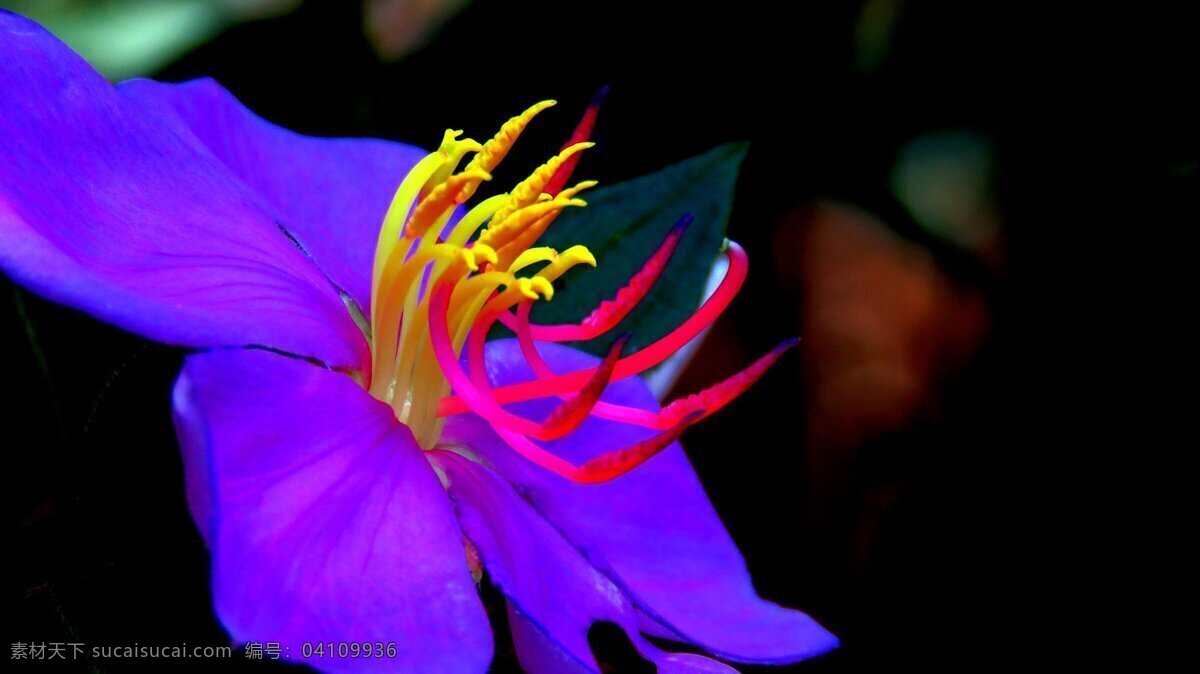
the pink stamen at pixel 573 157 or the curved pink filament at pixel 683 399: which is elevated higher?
the pink stamen at pixel 573 157

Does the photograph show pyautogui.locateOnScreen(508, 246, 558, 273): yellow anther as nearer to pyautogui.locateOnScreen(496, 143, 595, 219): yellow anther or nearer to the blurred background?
pyautogui.locateOnScreen(496, 143, 595, 219): yellow anther

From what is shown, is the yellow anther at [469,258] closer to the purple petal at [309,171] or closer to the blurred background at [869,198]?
the purple petal at [309,171]

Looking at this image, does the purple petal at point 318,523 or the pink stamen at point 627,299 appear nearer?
the purple petal at point 318,523

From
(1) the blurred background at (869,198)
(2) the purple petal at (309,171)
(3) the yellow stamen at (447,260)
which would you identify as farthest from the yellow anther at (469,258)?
(1) the blurred background at (869,198)

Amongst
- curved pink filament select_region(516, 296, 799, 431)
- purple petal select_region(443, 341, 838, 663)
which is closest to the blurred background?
purple petal select_region(443, 341, 838, 663)

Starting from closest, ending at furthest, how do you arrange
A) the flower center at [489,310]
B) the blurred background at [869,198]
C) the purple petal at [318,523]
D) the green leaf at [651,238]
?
the purple petal at [318,523] → the flower center at [489,310] → the green leaf at [651,238] → the blurred background at [869,198]

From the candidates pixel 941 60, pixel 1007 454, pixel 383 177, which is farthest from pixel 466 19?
pixel 1007 454

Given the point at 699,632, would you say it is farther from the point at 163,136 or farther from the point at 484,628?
the point at 163,136
